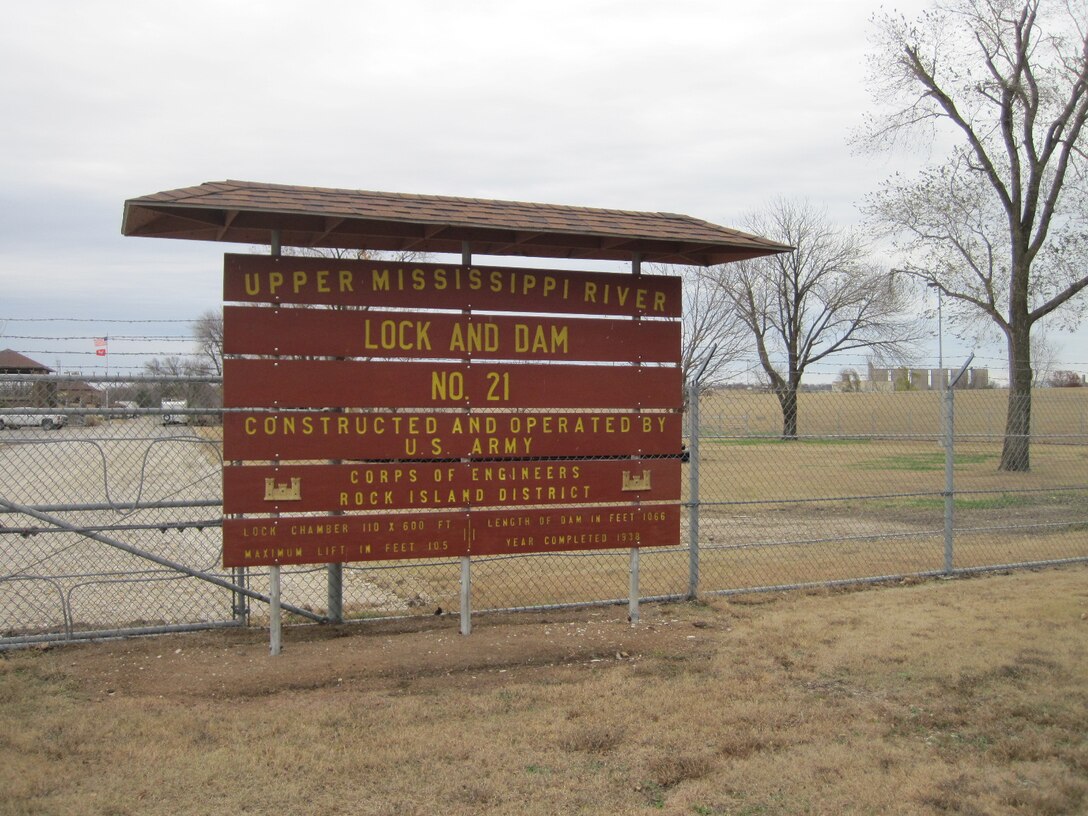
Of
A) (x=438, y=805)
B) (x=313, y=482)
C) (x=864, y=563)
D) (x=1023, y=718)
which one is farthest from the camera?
(x=864, y=563)

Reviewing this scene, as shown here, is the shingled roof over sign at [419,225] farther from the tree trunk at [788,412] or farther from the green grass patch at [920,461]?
the green grass patch at [920,461]

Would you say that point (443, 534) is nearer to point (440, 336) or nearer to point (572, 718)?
point (440, 336)

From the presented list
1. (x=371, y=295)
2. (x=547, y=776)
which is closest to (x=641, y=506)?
(x=371, y=295)

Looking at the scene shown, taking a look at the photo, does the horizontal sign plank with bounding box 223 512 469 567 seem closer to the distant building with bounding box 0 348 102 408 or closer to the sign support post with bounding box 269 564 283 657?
the sign support post with bounding box 269 564 283 657

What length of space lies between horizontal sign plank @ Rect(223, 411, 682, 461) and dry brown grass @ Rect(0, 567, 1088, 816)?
1.36 metres

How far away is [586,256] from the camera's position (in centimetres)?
786

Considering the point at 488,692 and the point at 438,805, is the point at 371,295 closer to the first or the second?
the point at 488,692

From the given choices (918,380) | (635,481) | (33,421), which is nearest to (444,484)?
(635,481)

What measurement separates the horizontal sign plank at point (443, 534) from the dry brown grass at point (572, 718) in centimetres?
66

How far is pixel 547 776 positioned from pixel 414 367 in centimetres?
315

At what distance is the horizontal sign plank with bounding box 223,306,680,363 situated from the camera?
639cm

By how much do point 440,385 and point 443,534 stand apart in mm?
1060

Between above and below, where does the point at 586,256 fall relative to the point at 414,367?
above

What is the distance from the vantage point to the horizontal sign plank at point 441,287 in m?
6.41
